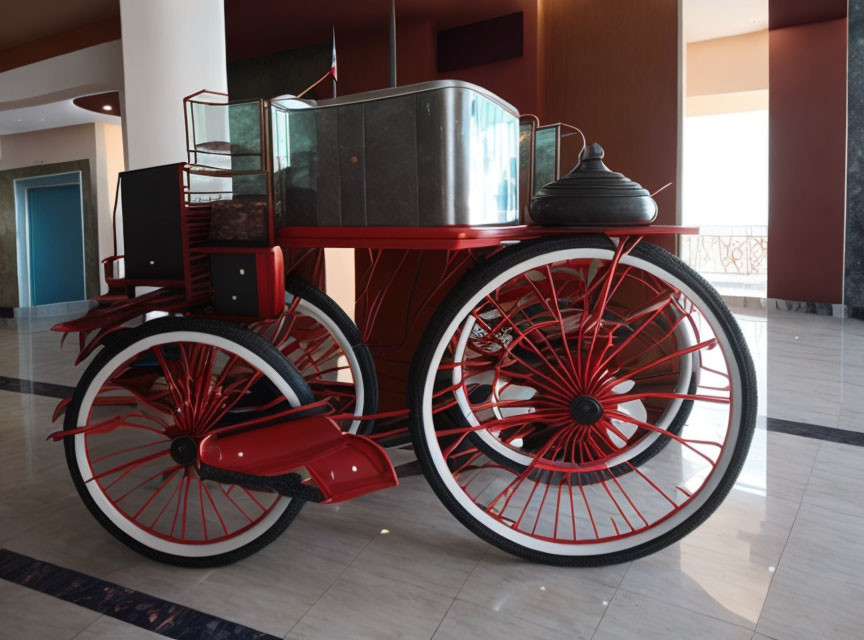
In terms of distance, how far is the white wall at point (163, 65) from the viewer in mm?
3469

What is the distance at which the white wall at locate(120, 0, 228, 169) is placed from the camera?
11.4ft

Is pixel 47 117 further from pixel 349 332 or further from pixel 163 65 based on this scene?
pixel 349 332

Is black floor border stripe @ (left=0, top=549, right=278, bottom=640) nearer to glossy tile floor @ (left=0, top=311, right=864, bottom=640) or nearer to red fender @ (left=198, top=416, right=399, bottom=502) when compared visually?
glossy tile floor @ (left=0, top=311, right=864, bottom=640)

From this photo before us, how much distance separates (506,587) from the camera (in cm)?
167

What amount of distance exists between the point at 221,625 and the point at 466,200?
46.3 inches

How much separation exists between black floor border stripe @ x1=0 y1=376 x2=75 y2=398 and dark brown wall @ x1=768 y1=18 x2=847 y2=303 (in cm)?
704

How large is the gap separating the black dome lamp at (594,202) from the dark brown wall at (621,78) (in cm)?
172

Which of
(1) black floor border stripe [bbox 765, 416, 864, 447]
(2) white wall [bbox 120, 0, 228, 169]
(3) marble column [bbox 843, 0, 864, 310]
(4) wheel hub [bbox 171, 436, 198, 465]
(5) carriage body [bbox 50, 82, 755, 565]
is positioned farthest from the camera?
(3) marble column [bbox 843, 0, 864, 310]

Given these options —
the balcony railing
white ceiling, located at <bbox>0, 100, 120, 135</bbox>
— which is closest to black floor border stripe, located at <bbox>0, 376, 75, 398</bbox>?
white ceiling, located at <bbox>0, 100, 120, 135</bbox>

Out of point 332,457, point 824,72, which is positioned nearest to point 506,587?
point 332,457

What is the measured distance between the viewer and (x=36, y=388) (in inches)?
157

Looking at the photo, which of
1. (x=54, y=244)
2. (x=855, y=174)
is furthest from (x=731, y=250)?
(x=54, y=244)

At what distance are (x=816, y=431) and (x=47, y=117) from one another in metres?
8.82

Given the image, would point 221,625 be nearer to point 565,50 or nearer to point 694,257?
point 565,50
